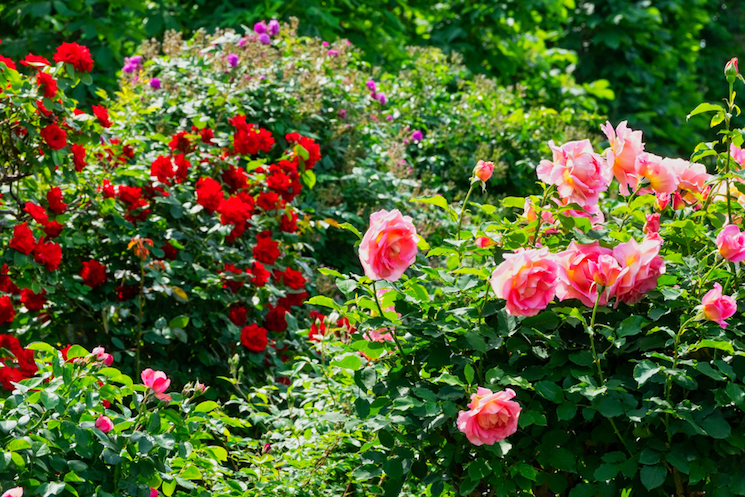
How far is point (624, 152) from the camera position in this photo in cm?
181

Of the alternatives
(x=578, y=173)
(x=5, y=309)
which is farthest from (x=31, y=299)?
(x=578, y=173)

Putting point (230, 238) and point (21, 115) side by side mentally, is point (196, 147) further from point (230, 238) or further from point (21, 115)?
point (21, 115)

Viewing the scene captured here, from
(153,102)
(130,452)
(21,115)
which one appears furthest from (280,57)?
(130,452)

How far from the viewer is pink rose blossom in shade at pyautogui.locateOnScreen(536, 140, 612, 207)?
1719mm

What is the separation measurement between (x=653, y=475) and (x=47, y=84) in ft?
7.06

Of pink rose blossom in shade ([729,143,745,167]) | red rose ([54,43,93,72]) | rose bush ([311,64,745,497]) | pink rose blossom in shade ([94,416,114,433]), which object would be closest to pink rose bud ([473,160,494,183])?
rose bush ([311,64,745,497])

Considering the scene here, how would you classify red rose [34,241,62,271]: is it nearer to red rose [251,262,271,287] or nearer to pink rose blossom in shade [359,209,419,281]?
red rose [251,262,271,287]

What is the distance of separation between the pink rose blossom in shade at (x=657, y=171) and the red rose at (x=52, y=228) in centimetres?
193

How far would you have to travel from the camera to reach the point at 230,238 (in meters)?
3.15

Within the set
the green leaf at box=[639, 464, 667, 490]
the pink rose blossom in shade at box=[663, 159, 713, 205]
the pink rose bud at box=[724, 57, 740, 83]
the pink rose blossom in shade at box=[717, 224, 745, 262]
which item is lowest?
the green leaf at box=[639, 464, 667, 490]

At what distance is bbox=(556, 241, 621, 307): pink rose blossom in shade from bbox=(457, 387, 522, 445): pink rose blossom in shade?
10.1 inches

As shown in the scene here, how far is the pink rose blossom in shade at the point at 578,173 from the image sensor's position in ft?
5.64

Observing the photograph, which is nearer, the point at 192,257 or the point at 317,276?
the point at 192,257

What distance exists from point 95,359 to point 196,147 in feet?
5.57
